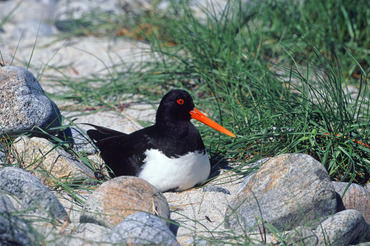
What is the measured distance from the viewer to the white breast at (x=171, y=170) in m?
3.56

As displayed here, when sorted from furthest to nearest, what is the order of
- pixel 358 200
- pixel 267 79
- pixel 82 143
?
pixel 267 79, pixel 82 143, pixel 358 200

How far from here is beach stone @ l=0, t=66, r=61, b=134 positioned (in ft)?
12.1

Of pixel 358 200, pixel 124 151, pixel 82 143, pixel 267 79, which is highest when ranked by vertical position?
pixel 267 79

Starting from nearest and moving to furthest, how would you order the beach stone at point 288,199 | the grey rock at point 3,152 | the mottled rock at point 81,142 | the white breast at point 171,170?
the beach stone at point 288,199
the white breast at point 171,170
the grey rock at point 3,152
the mottled rock at point 81,142

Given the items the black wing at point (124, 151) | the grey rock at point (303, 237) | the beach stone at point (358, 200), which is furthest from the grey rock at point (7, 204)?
the beach stone at point (358, 200)

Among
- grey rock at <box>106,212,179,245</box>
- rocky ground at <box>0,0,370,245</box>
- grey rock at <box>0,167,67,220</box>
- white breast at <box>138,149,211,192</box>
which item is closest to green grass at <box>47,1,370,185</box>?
rocky ground at <box>0,0,370,245</box>

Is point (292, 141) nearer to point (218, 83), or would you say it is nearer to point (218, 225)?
point (218, 225)

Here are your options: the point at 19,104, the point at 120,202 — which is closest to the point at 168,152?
the point at 120,202

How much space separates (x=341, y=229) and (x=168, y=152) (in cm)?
137

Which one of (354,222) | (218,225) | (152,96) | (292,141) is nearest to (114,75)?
(152,96)

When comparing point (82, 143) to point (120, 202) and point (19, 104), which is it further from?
point (120, 202)

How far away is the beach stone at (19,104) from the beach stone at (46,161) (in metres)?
0.13

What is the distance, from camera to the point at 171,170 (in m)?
3.56

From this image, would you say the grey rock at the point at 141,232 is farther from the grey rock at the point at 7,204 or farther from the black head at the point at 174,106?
the black head at the point at 174,106
